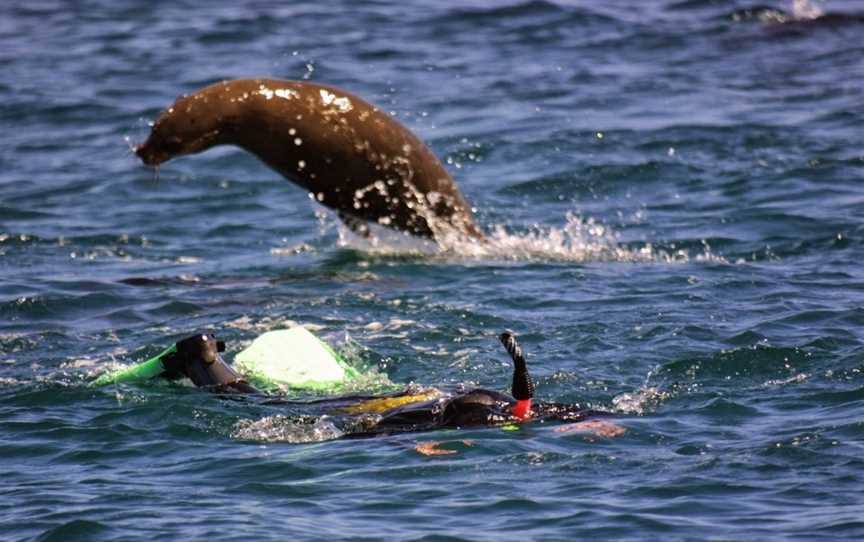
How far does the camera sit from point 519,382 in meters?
7.52

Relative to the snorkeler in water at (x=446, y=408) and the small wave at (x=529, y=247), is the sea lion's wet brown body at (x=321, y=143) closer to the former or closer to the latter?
the small wave at (x=529, y=247)

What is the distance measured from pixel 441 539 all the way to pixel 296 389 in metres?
Answer: 2.37

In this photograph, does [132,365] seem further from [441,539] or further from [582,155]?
[582,155]

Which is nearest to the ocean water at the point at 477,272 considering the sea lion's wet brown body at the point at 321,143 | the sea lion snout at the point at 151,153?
the sea lion's wet brown body at the point at 321,143

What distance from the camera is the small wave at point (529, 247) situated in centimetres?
1189

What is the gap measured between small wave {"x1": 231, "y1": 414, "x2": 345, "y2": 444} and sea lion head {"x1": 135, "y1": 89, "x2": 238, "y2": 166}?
3237mm

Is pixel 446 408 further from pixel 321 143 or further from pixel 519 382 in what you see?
pixel 321 143

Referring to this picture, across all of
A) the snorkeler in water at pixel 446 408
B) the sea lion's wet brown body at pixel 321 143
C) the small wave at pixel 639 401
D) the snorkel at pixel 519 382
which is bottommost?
the small wave at pixel 639 401

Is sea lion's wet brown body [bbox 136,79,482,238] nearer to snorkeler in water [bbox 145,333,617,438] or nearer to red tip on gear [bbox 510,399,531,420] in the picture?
snorkeler in water [bbox 145,333,617,438]

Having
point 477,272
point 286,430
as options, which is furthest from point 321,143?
point 286,430

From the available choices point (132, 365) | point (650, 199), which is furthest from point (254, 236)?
point (132, 365)

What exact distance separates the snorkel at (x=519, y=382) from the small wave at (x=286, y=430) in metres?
0.88

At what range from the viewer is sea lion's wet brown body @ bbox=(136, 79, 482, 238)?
10992mm

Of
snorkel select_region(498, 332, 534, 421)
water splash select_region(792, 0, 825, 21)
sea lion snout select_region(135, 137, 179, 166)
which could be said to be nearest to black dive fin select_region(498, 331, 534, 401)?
snorkel select_region(498, 332, 534, 421)
